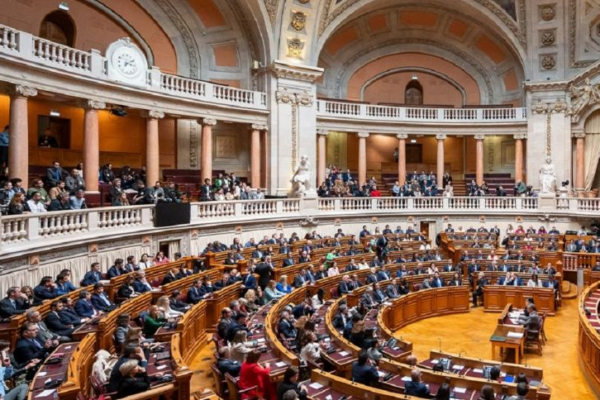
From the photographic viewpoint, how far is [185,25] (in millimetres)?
22297

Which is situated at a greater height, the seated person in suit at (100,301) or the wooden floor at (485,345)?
the seated person in suit at (100,301)

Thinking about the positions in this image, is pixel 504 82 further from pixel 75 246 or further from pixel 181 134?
pixel 75 246

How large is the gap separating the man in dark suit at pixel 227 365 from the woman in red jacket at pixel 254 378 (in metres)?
0.42

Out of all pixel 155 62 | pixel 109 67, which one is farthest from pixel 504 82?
pixel 109 67

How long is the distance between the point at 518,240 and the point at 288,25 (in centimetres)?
1327

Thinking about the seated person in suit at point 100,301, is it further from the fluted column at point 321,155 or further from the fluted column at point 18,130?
the fluted column at point 321,155

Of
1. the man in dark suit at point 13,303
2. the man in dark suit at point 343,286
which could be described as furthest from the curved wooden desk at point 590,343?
the man in dark suit at point 13,303

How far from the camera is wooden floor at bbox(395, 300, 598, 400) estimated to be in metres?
8.66

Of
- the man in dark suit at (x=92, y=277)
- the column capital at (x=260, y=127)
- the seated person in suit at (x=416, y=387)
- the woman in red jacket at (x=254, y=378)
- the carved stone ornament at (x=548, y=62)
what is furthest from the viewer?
the carved stone ornament at (x=548, y=62)

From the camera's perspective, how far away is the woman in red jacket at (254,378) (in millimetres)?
6312

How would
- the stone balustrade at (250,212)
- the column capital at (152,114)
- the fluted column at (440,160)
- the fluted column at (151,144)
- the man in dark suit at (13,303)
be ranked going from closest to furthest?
the man in dark suit at (13,303), the stone balustrade at (250,212), the column capital at (152,114), the fluted column at (151,144), the fluted column at (440,160)

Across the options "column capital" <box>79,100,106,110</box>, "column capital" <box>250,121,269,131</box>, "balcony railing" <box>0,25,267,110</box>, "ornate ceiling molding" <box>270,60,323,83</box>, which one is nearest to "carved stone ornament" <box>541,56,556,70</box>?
"ornate ceiling molding" <box>270,60,323,83</box>

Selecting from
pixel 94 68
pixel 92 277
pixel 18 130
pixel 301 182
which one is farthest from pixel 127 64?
pixel 92 277

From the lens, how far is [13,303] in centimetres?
810
